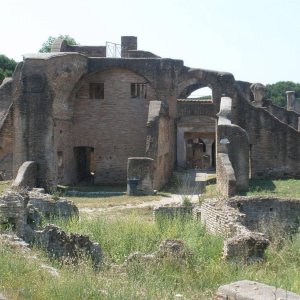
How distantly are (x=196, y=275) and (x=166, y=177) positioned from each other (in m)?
17.3

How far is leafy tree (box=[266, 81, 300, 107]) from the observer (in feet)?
300

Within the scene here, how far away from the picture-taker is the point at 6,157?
91.4 feet

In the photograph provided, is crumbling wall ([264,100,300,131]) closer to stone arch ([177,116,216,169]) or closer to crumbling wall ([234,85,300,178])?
stone arch ([177,116,216,169])

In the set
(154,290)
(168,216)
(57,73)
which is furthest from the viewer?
(57,73)

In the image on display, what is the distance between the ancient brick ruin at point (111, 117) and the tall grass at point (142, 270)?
11.0 metres

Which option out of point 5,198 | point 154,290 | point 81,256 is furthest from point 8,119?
point 154,290

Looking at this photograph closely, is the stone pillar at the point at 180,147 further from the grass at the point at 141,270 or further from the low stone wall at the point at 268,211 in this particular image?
the grass at the point at 141,270

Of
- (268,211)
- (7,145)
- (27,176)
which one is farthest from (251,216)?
(7,145)

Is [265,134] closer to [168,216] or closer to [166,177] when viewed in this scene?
[166,177]

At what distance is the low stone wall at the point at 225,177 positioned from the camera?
2020 cm

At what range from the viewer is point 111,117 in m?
28.5

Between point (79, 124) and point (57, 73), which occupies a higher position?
point (57, 73)

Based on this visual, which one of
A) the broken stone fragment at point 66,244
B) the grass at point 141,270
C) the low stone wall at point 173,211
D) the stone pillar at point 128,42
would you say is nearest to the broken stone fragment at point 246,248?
the grass at point 141,270

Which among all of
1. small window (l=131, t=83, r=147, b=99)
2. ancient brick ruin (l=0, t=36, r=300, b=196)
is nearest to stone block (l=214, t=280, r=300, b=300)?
ancient brick ruin (l=0, t=36, r=300, b=196)
